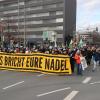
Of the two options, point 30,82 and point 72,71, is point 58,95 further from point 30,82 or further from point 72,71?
point 72,71

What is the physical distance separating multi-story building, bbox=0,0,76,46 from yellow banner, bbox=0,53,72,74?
304 ft

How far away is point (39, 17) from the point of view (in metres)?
129

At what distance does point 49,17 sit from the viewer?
125438mm

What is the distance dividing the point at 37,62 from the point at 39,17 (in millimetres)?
104420

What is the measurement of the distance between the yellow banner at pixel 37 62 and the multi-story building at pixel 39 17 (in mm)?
92745

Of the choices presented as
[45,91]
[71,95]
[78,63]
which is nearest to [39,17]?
[78,63]

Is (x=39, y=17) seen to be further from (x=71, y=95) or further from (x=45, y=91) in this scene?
(x=71, y=95)

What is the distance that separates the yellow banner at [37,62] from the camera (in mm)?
23438

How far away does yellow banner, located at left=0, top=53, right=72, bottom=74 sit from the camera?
76.9 feet

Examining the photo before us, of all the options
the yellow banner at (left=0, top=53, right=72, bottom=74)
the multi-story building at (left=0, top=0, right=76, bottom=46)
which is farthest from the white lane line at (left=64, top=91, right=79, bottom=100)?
the multi-story building at (left=0, top=0, right=76, bottom=46)

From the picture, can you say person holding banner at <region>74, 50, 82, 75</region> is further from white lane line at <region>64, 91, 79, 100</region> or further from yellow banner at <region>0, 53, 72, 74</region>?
white lane line at <region>64, 91, 79, 100</region>

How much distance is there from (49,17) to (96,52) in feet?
324

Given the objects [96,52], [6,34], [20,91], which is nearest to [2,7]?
[6,34]

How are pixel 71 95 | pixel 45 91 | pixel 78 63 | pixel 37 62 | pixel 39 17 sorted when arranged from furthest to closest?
pixel 39 17
pixel 37 62
pixel 78 63
pixel 45 91
pixel 71 95
